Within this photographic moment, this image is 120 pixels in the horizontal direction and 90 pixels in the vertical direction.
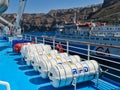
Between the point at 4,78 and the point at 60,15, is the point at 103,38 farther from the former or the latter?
the point at 60,15

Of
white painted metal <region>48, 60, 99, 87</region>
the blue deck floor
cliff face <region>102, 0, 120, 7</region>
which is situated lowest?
the blue deck floor

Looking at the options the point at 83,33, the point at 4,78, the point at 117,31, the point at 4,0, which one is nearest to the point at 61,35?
the point at 83,33

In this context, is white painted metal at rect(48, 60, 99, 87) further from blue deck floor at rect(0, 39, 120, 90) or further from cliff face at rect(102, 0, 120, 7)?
cliff face at rect(102, 0, 120, 7)

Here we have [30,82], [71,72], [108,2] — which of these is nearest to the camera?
[71,72]

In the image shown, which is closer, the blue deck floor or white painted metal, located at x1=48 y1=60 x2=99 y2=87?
white painted metal, located at x1=48 y1=60 x2=99 y2=87

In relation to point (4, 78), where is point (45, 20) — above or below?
above

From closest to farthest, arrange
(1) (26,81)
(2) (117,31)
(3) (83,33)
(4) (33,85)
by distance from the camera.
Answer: (4) (33,85), (1) (26,81), (2) (117,31), (3) (83,33)

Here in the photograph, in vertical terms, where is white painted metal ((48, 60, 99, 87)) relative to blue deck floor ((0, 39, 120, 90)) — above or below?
above

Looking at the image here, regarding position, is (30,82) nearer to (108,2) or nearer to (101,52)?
(101,52)

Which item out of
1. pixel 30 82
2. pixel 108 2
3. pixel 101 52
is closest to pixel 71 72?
pixel 101 52

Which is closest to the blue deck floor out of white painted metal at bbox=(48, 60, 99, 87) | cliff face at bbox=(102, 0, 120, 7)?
white painted metal at bbox=(48, 60, 99, 87)

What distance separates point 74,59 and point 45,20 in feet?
349

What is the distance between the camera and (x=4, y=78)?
457 cm

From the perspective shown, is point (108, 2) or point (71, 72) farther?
point (108, 2)
